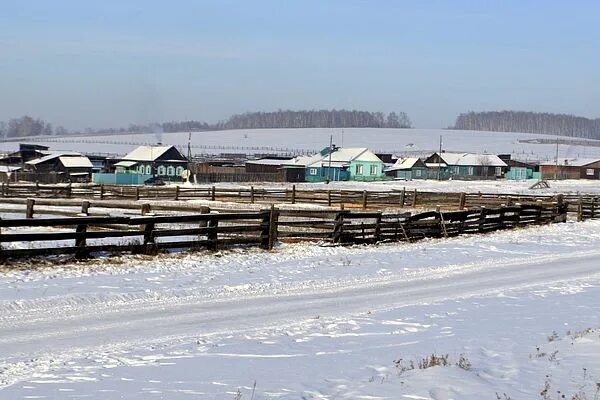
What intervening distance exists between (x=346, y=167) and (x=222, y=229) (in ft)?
348

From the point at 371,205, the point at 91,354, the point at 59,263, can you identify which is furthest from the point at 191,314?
the point at 371,205

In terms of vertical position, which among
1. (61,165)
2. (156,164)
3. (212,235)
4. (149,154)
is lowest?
(212,235)

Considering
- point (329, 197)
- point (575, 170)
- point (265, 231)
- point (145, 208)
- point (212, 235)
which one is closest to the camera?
point (212, 235)

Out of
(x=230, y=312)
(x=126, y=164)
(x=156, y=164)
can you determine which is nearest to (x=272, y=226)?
(x=230, y=312)

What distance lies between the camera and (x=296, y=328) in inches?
451

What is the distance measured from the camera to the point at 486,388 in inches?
307

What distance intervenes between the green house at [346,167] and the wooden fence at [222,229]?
293 ft

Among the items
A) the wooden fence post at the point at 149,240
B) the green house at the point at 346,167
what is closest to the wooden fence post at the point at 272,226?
the wooden fence post at the point at 149,240

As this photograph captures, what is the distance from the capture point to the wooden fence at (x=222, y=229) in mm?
16297

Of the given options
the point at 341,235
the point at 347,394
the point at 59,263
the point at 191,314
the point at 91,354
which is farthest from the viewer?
the point at 341,235

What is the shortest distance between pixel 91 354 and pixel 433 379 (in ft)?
14.2

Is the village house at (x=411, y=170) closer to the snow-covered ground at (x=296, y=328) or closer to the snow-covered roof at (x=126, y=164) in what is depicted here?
the snow-covered roof at (x=126, y=164)

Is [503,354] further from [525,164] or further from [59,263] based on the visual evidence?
[525,164]

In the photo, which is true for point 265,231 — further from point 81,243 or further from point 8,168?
point 8,168
